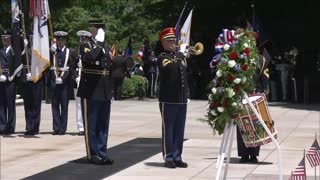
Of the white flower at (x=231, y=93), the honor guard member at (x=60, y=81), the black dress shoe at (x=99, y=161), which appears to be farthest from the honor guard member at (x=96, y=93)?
the honor guard member at (x=60, y=81)

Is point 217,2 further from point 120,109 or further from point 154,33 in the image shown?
point 120,109

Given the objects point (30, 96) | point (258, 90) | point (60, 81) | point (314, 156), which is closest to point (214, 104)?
point (314, 156)

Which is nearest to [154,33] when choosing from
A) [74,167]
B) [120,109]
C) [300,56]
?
[300,56]

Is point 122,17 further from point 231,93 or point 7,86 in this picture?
point 231,93

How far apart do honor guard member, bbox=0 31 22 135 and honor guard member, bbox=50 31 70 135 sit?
75 centimetres

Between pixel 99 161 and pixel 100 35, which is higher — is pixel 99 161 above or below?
below

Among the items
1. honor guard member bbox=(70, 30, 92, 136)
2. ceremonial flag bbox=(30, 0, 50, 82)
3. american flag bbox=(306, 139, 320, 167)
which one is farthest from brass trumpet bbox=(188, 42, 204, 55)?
ceremonial flag bbox=(30, 0, 50, 82)

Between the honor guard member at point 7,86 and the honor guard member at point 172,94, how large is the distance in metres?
5.02

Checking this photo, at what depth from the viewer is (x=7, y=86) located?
14.8 m

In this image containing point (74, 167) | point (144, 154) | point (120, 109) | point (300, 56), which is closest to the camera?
point (74, 167)

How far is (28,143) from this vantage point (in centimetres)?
1330

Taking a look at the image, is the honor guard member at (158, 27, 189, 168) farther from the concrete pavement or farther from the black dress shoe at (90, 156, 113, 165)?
the black dress shoe at (90, 156, 113, 165)

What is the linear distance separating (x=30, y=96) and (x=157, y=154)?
3.79 meters

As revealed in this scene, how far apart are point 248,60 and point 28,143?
6.05m
